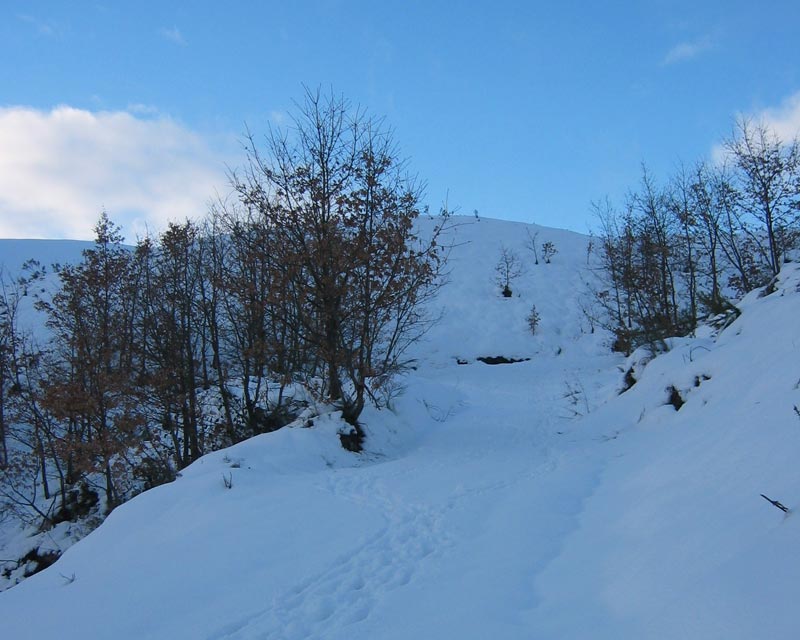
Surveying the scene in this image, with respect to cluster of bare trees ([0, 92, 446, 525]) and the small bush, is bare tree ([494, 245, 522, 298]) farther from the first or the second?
cluster of bare trees ([0, 92, 446, 525])

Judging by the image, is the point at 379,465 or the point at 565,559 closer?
the point at 565,559

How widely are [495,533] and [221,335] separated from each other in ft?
40.6

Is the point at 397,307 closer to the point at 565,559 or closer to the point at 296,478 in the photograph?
the point at 296,478

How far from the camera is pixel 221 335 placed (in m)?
15.7

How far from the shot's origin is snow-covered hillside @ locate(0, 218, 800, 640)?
3.28m

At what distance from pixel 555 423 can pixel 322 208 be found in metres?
7.33

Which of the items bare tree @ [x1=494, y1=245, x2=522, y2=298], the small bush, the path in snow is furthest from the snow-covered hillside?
bare tree @ [x1=494, y1=245, x2=522, y2=298]

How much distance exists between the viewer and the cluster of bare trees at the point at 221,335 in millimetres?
10867

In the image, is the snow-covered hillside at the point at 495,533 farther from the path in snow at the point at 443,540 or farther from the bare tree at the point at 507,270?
the bare tree at the point at 507,270

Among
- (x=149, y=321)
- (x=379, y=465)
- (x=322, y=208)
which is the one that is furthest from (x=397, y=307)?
(x=149, y=321)

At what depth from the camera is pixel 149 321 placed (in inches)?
619

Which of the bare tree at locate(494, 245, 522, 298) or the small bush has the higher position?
the bare tree at locate(494, 245, 522, 298)

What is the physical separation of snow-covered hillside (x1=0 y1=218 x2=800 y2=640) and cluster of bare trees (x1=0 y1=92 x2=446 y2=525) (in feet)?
7.97

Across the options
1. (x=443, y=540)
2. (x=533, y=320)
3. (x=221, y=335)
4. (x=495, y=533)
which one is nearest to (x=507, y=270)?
(x=533, y=320)
